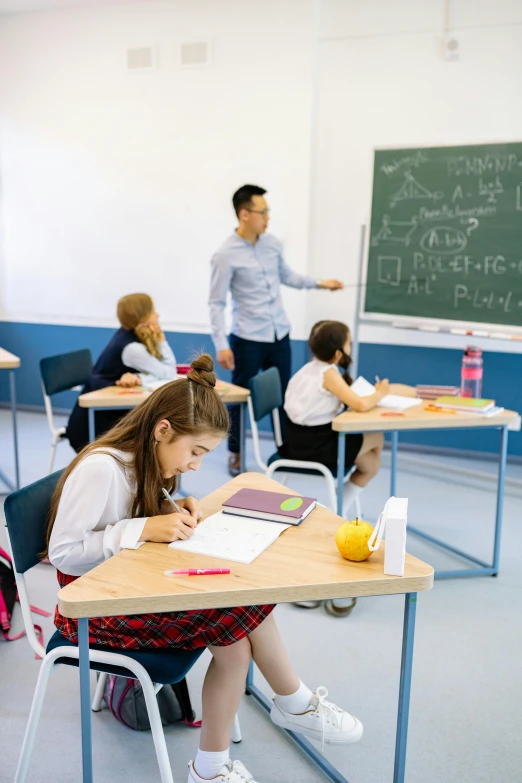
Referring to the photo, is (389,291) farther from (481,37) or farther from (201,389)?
(201,389)

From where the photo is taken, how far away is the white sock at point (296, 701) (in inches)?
73.5

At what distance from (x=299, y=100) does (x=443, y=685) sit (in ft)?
12.1

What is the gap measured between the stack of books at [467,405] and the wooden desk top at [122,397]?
84 cm

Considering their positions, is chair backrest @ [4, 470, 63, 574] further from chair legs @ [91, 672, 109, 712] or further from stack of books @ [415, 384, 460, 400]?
stack of books @ [415, 384, 460, 400]

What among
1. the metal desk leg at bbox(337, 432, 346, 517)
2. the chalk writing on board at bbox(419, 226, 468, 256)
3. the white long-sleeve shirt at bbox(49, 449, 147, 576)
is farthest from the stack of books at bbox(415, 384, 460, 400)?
the white long-sleeve shirt at bbox(49, 449, 147, 576)

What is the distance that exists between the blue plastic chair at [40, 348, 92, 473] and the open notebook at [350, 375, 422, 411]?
1412 mm

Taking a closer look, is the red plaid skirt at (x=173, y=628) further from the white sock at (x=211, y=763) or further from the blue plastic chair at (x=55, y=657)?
the white sock at (x=211, y=763)

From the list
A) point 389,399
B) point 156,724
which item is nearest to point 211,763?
point 156,724

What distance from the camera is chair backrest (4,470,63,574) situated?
1.65 meters

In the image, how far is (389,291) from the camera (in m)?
4.55

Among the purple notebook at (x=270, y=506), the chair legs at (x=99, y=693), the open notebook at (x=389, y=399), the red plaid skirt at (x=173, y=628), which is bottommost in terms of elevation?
the chair legs at (x=99, y=693)

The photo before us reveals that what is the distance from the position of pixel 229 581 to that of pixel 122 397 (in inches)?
71.2

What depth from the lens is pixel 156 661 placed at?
63.0 inches

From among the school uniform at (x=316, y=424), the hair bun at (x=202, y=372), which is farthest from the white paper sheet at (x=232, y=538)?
the school uniform at (x=316, y=424)
